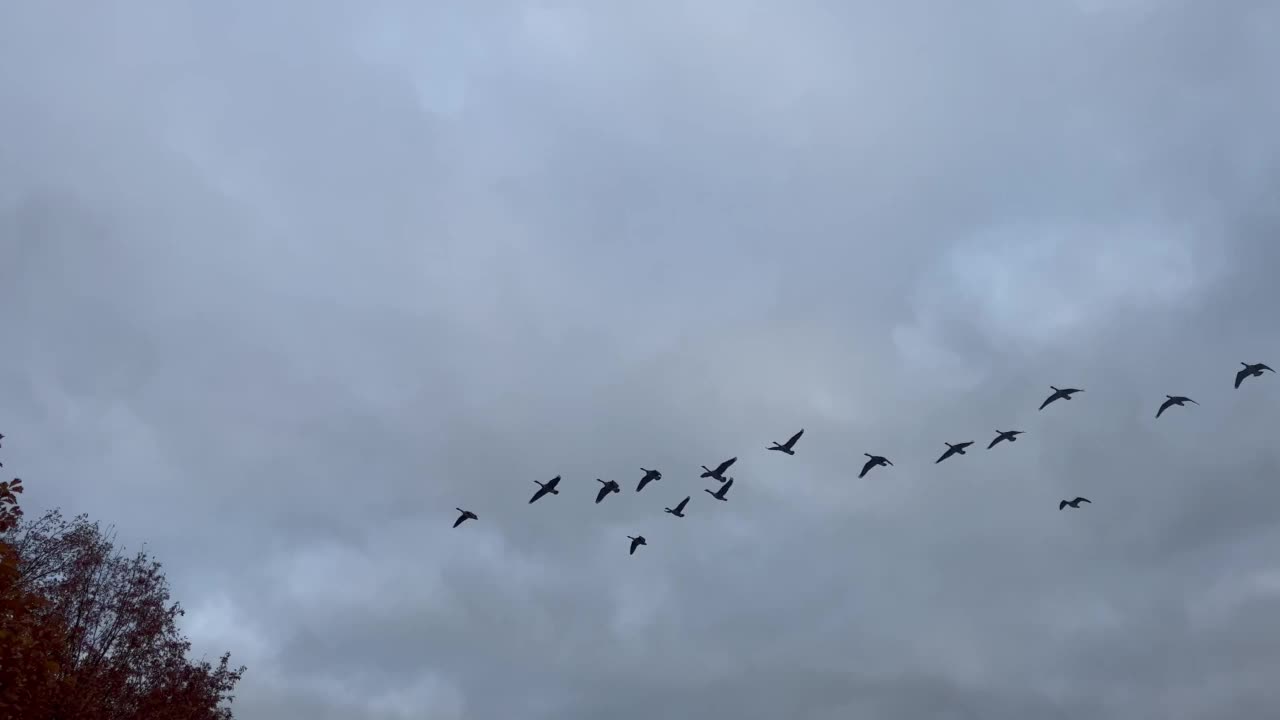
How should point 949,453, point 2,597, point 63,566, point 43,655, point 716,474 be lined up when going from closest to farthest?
point 2,597 < point 43,655 < point 63,566 < point 716,474 < point 949,453

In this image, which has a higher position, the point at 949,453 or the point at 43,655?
the point at 949,453

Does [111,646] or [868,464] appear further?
[868,464]

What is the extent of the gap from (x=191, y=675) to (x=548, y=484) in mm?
23435

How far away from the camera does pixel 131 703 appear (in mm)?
50469

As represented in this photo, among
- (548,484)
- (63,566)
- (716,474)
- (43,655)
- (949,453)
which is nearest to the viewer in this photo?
(43,655)

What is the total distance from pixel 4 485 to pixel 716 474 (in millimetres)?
43372

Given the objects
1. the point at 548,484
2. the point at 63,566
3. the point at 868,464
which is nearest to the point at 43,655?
the point at 63,566

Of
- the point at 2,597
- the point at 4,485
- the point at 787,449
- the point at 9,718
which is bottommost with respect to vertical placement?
the point at 9,718

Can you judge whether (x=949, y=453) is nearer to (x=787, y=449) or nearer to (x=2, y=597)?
(x=787, y=449)

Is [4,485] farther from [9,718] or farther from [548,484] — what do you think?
[548,484]

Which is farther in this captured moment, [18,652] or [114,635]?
[114,635]

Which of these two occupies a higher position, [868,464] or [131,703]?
[868,464]

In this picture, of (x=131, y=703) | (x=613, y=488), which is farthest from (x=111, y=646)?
(x=613, y=488)

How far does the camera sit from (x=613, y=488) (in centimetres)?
6197
